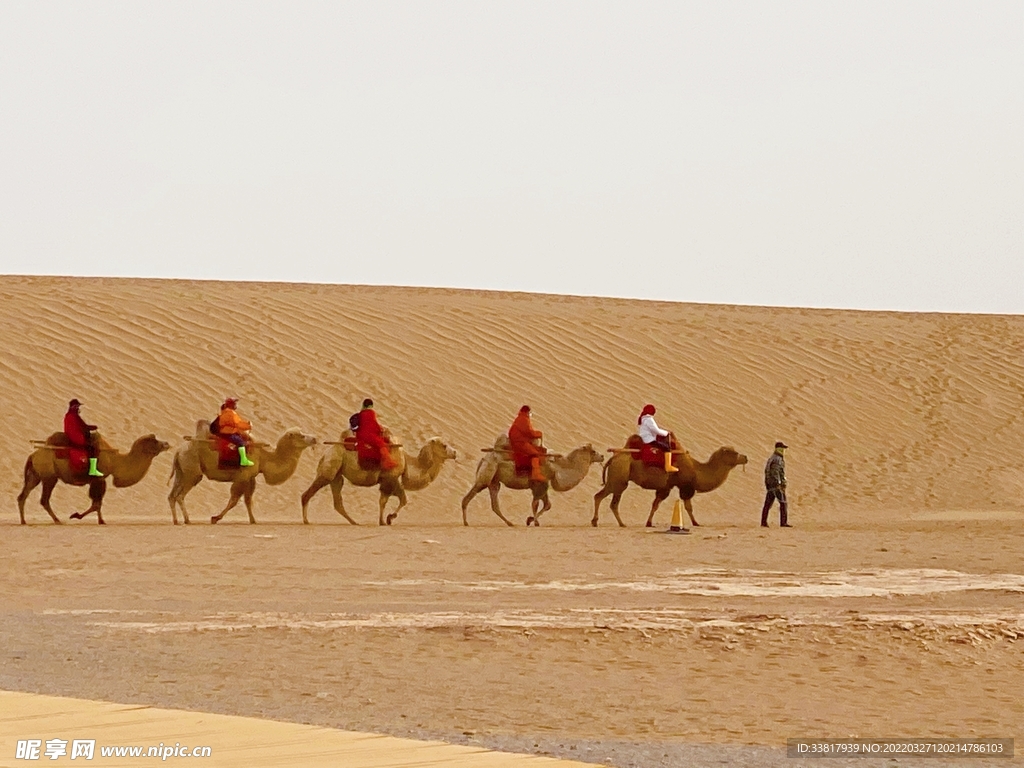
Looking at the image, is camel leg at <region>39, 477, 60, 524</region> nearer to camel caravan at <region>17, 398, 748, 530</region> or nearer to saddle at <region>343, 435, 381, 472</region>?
camel caravan at <region>17, 398, 748, 530</region>

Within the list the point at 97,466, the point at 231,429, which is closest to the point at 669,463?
the point at 231,429

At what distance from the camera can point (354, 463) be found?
25.8m

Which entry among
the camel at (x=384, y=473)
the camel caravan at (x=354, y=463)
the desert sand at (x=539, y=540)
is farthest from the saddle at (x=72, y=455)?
the camel at (x=384, y=473)

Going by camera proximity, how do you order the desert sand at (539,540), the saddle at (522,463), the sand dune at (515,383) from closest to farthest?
1. the desert sand at (539,540)
2. the saddle at (522,463)
3. the sand dune at (515,383)

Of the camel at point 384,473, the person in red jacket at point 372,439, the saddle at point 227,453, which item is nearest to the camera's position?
the saddle at point 227,453

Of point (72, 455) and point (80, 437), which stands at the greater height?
point (80, 437)

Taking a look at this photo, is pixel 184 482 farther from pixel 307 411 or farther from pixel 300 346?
pixel 300 346

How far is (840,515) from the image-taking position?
107 ft

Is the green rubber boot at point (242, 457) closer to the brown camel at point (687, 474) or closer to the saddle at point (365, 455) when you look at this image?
the saddle at point (365, 455)

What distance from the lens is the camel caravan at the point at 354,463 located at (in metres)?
24.8

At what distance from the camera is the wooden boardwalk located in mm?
7043

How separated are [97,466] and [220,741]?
58.2ft

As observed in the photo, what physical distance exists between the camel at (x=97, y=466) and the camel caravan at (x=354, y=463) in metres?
0.01

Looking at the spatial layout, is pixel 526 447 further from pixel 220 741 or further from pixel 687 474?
pixel 220 741
